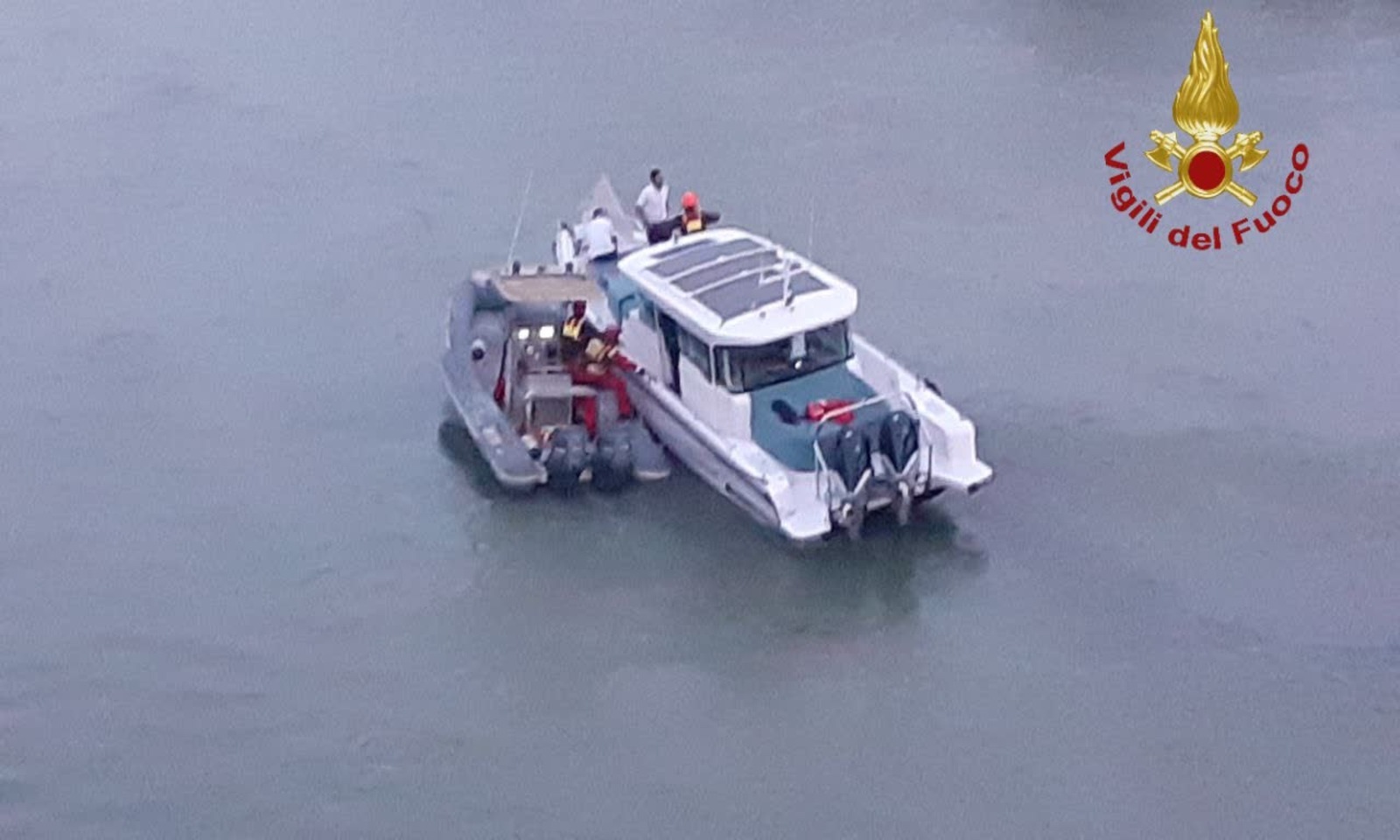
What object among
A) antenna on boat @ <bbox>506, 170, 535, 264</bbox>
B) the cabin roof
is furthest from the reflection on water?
antenna on boat @ <bbox>506, 170, 535, 264</bbox>

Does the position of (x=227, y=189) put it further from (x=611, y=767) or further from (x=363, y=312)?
(x=611, y=767)

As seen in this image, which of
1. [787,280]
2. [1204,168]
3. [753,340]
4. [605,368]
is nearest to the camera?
[753,340]

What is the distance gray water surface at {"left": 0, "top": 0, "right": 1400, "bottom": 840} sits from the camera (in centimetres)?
1695

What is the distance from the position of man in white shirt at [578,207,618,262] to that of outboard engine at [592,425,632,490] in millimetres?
3521

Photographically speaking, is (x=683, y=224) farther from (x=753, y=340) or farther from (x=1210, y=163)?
(x=1210, y=163)

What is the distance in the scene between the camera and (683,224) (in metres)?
23.6

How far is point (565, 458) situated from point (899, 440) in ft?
11.6

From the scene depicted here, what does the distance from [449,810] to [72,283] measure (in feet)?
41.5

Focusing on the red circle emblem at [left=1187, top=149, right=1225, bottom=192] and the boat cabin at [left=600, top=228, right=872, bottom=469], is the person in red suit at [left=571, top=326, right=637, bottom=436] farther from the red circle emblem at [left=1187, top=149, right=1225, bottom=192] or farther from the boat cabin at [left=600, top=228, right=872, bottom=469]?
the red circle emblem at [left=1187, top=149, right=1225, bottom=192]

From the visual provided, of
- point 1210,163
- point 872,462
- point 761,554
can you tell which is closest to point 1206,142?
point 1210,163

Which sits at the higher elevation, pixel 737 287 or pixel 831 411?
pixel 737 287

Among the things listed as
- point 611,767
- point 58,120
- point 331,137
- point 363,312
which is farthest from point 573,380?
point 58,120

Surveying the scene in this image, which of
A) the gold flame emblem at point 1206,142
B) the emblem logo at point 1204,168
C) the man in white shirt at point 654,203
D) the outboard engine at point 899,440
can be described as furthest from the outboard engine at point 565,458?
the emblem logo at point 1204,168

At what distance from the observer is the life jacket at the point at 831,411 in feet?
65.5
